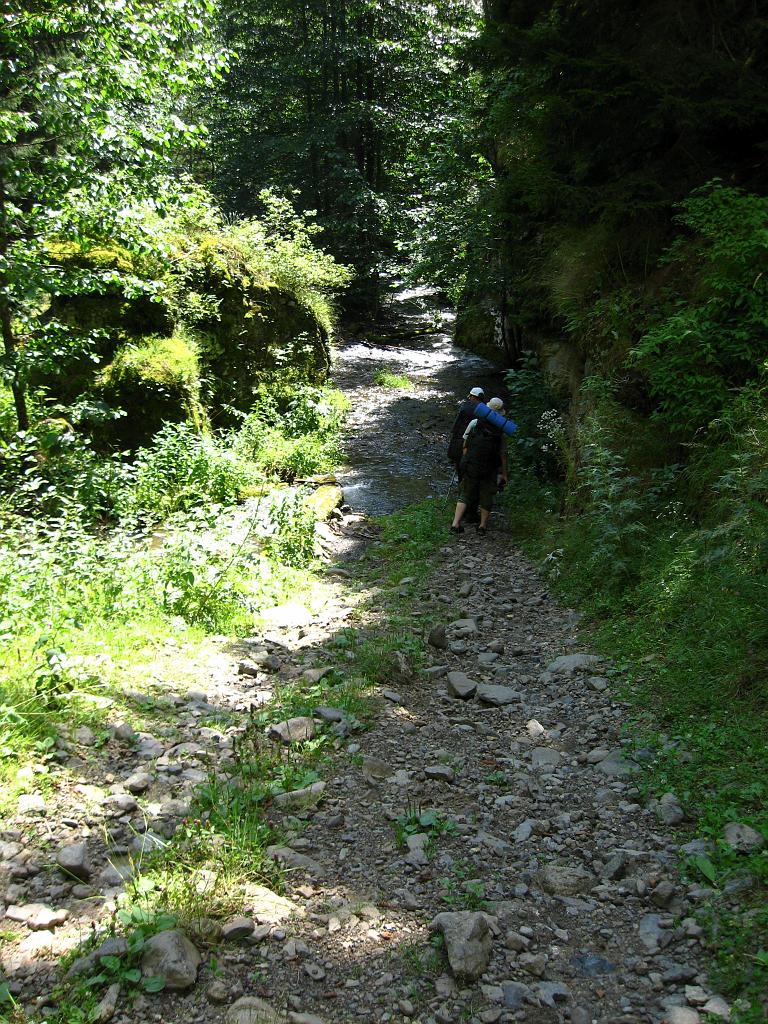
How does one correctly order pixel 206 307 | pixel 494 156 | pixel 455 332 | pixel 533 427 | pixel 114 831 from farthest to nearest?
pixel 455 332 → pixel 494 156 → pixel 206 307 → pixel 533 427 → pixel 114 831

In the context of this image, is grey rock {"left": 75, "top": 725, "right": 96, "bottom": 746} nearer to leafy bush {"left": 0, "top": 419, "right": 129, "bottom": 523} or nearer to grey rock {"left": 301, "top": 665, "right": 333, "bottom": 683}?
grey rock {"left": 301, "top": 665, "right": 333, "bottom": 683}

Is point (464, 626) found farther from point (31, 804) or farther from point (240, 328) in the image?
point (240, 328)

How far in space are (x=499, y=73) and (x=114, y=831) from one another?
43.7 feet

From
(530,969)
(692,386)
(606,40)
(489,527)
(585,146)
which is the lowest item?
(489,527)

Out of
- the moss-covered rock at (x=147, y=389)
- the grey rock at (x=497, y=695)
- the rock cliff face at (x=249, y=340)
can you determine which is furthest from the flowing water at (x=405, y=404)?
the grey rock at (x=497, y=695)

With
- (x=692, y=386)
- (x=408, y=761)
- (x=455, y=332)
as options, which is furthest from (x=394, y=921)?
(x=455, y=332)

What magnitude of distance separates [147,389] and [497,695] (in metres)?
7.78

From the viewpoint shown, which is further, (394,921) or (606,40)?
(606,40)

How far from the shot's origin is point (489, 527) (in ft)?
34.4

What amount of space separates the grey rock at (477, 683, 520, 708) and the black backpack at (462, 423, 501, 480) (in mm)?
4993

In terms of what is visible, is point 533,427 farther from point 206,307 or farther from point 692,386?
point 206,307

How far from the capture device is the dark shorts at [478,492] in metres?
10.4

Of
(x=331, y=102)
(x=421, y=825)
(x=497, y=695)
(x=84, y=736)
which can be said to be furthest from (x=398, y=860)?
(x=331, y=102)

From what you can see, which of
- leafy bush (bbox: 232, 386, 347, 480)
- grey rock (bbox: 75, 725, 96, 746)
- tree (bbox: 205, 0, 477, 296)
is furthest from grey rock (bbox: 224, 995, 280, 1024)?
tree (bbox: 205, 0, 477, 296)
